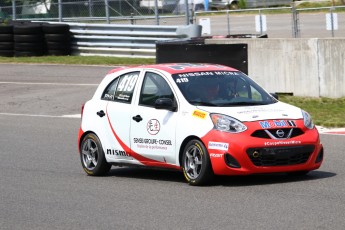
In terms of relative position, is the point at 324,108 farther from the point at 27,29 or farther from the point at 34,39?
the point at 34,39

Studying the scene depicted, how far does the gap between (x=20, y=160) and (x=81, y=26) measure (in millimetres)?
18078

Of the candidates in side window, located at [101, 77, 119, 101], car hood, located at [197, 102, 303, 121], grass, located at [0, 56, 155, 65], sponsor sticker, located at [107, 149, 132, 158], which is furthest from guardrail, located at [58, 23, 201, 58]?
car hood, located at [197, 102, 303, 121]

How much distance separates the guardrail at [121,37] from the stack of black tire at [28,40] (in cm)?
115

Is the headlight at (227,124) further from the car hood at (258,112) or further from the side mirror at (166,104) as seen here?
the side mirror at (166,104)

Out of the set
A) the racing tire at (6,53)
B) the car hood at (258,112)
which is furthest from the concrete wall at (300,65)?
the racing tire at (6,53)

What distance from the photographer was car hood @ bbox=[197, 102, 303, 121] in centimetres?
1038

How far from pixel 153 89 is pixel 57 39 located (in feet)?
67.4

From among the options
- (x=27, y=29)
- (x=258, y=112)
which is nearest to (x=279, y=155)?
(x=258, y=112)

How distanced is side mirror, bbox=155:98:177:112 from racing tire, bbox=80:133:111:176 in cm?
145

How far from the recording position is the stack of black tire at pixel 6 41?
31.1 meters

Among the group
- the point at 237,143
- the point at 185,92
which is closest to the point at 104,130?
the point at 185,92

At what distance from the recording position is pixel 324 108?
18.5m

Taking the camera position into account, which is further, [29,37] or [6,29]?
[29,37]

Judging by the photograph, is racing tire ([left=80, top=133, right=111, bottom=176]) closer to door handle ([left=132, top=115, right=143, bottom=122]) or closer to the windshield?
door handle ([left=132, top=115, right=143, bottom=122])
